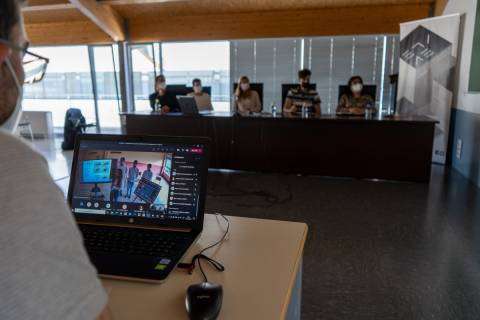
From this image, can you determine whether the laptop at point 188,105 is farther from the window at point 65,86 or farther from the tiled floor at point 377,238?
the window at point 65,86

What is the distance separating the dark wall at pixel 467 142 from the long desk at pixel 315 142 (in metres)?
0.63

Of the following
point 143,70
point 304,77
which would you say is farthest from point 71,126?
point 304,77

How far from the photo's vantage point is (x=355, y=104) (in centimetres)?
493

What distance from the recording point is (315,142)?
15.4 ft

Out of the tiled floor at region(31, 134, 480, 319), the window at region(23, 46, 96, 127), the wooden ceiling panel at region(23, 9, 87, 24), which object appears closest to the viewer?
the tiled floor at region(31, 134, 480, 319)

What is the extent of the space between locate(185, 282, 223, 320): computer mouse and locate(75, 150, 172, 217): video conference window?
40 centimetres

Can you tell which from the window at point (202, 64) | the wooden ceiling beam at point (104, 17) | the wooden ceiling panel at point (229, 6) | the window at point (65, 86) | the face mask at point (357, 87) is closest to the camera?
the face mask at point (357, 87)

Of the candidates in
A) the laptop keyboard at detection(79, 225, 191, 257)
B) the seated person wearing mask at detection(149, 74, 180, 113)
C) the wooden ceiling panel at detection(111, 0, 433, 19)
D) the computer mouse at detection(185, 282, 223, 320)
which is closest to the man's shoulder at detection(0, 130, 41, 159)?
the computer mouse at detection(185, 282, 223, 320)

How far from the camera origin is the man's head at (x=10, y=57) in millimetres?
396

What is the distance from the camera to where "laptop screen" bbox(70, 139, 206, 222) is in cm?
108

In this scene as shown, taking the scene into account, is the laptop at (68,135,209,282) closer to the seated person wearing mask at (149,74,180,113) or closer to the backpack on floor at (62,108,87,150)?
the seated person wearing mask at (149,74,180,113)

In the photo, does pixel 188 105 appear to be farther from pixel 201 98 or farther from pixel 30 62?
pixel 30 62

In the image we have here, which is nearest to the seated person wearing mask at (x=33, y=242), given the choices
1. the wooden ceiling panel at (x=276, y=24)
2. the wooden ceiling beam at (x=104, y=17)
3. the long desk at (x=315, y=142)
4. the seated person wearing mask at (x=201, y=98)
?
the long desk at (x=315, y=142)

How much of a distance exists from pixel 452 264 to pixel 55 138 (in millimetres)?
8110
